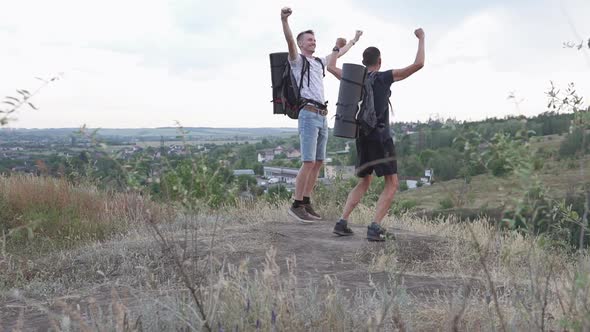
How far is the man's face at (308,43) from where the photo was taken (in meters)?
7.18

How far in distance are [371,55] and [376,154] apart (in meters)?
1.01

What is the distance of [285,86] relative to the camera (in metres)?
7.21

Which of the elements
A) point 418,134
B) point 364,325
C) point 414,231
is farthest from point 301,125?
point 364,325

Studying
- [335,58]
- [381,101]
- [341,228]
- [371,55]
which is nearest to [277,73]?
[335,58]

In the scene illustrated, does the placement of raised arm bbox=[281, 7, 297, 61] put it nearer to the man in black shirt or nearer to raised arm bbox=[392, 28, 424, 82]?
the man in black shirt

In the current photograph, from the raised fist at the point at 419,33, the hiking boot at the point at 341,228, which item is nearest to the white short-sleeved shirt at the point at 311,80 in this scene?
the raised fist at the point at 419,33

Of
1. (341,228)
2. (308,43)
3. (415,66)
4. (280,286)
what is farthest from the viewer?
(308,43)

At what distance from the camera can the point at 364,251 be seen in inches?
243

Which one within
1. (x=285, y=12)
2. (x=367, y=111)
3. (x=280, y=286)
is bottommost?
(x=280, y=286)

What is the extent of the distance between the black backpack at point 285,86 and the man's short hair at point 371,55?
71cm

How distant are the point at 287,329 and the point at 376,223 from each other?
345cm

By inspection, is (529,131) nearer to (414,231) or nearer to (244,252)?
(244,252)

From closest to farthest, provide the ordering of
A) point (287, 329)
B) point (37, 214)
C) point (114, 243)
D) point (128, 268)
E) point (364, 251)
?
point (287, 329), point (128, 268), point (364, 251), point (114, 243), point (37, 214)

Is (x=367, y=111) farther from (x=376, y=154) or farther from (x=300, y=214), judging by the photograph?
(x=300, y=214)
